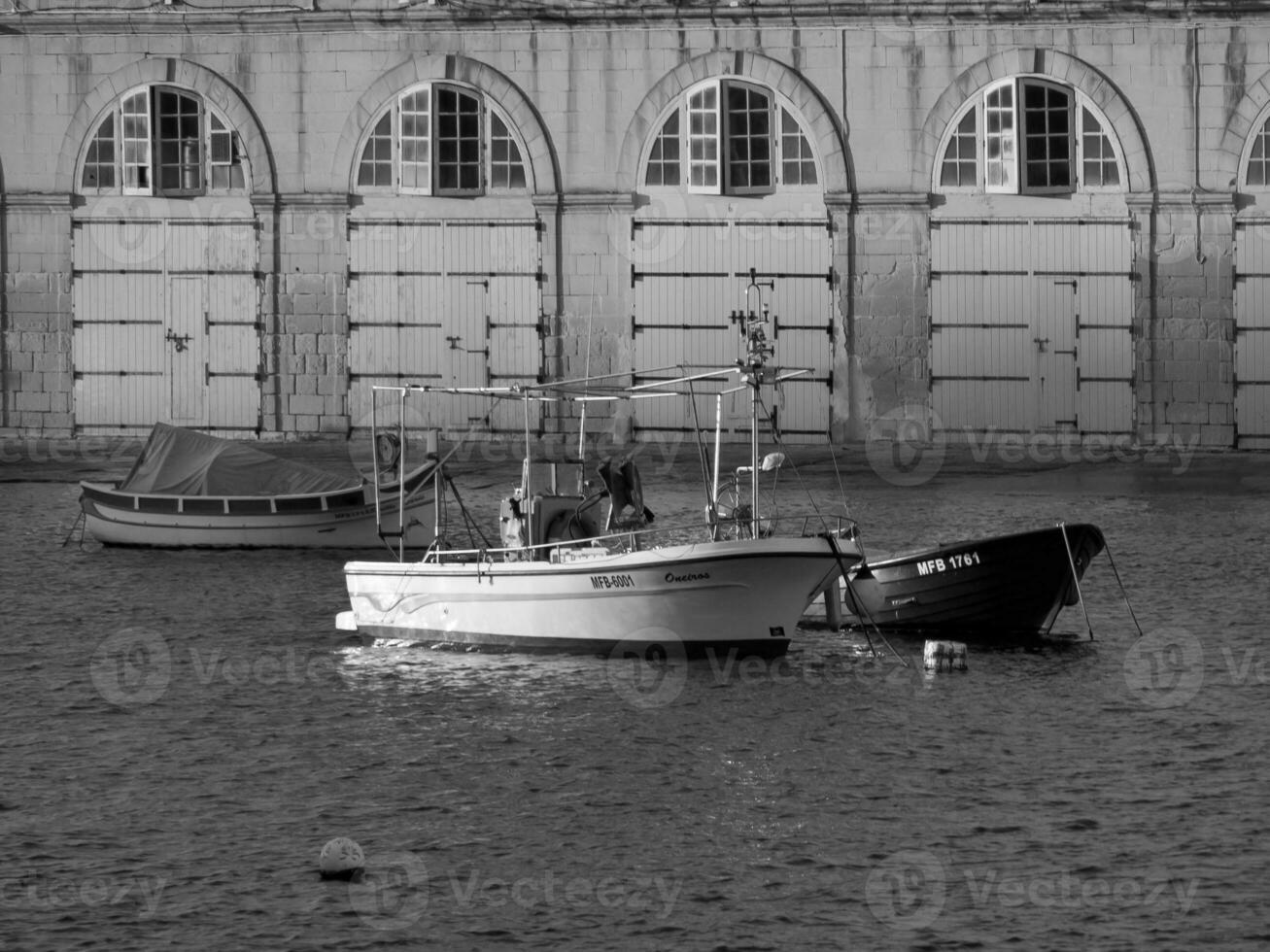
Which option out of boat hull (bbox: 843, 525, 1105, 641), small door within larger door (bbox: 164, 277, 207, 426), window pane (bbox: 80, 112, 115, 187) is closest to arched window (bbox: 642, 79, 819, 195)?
small door within larger door (bbox: 164, 277, 207, 426)

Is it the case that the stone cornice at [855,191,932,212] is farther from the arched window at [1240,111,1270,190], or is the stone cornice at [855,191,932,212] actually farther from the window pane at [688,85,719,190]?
the arched window at [1240,111,1270,190]

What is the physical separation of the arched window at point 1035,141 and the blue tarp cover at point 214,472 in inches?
502

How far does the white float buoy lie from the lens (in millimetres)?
21453

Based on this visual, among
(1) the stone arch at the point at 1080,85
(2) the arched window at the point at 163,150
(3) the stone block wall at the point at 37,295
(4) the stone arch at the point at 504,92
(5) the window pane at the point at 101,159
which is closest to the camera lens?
(1) the stone arch at the point at 1080,85

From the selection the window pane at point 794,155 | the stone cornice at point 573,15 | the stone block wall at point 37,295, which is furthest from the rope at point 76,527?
the window pane at point 794,155

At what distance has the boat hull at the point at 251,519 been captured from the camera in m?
29.6

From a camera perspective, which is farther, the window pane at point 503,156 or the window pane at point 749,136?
the window pane at point 503,156

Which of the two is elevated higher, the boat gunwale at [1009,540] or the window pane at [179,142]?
Result: the window pane at [179,142]

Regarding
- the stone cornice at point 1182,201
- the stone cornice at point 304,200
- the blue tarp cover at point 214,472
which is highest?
the stone cornice at point 304,200

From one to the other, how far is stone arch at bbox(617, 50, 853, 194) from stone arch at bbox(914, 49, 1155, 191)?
81.8 inches

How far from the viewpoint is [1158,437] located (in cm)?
3697

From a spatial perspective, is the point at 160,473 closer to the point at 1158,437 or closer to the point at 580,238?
the point at 580,238

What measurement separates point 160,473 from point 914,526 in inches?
407

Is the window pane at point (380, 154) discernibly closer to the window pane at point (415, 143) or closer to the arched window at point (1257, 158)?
the window pane at point (415, 143)
